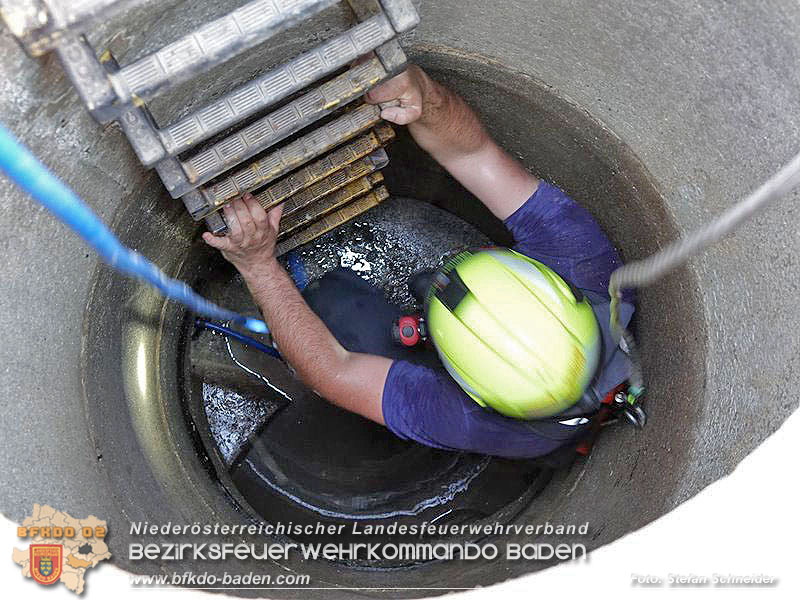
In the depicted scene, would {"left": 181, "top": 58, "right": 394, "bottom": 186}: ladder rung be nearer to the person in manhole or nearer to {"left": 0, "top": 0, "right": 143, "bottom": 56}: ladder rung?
the person in manhole

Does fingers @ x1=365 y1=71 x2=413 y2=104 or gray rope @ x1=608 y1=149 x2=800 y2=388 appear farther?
fingers @ x1=365 y1=71 x2=413 y2=104

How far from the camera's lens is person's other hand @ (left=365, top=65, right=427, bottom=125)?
2148 mm

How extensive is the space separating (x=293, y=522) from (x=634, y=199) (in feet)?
5.90

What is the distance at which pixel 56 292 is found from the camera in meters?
1.97

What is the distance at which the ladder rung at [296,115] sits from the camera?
1.96 m

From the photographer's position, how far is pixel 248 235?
88.4 inches

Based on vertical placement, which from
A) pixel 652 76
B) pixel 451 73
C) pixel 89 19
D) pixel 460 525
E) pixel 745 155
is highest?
pixel 89 19

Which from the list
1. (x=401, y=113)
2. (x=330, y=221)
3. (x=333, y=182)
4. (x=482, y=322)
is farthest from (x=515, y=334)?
(x=330, y=221)

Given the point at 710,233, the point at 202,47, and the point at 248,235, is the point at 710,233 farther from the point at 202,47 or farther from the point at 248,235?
the point at 248,235

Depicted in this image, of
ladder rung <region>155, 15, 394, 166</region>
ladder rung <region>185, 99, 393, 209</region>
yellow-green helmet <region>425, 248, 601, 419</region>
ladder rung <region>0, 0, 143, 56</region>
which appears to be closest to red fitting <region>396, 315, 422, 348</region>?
yellow-green helmet <region>425, 248, 601, 419</region>

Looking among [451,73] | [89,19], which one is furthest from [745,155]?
[89,19]

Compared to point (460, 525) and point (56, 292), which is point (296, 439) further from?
point (56, 292)

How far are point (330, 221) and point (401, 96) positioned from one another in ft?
2.22

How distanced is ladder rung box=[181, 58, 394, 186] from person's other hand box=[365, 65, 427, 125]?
156mm
